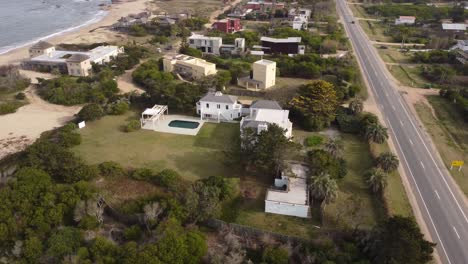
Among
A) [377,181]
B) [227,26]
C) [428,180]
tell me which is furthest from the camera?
[227,26]

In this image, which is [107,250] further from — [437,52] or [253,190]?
[437,52]

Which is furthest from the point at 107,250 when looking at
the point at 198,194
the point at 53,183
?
the point at 53,183

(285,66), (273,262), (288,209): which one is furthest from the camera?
(285,66)

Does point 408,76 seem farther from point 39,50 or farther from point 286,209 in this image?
point 39,50

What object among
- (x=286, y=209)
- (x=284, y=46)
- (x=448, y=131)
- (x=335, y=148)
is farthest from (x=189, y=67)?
(x=448, y=131)

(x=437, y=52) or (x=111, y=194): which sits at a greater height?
(x=437, y=52)
